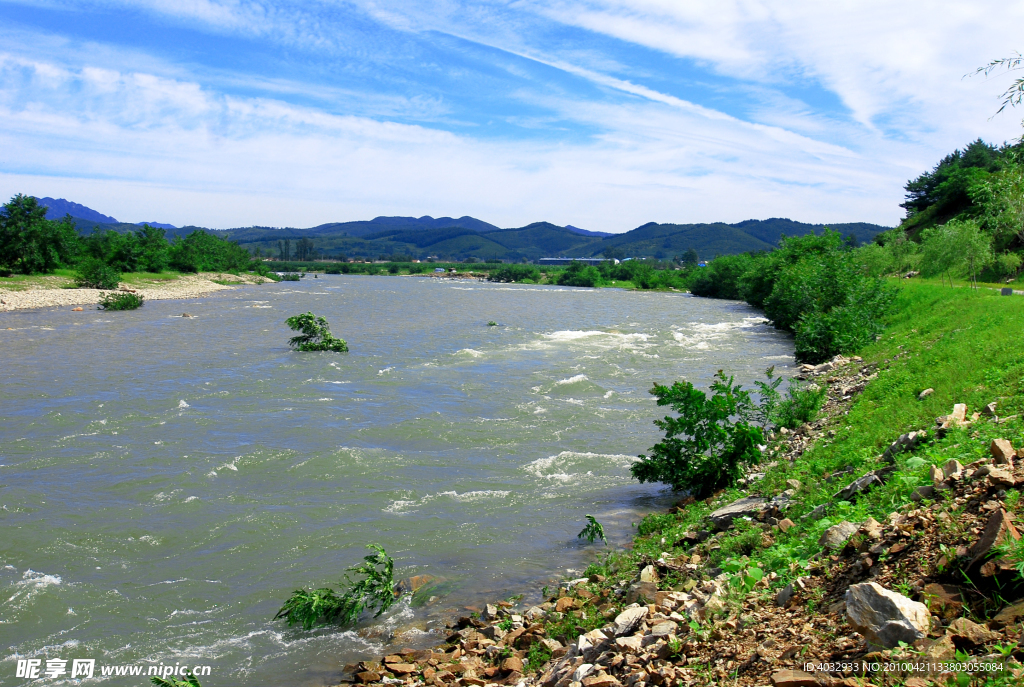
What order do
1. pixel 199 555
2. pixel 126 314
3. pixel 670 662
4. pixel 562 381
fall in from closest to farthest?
1. pixel 670 662
2. pixel 199 555
3. pixel 562 381
4. pixel 126 314

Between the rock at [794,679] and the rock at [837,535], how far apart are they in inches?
87.8

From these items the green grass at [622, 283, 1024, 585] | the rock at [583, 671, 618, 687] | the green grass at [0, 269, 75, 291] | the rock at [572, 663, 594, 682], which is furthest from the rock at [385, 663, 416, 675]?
the green grass at [0, 269, 75, 291]

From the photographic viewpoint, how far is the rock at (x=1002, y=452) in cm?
632

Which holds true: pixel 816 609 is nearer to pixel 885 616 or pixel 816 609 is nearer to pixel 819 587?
pixel 819 587

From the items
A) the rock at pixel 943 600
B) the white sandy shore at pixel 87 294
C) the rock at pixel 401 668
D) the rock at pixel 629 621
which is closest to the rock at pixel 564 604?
the rock at pixel 629 621

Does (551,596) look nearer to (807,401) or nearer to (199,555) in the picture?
(199,555)

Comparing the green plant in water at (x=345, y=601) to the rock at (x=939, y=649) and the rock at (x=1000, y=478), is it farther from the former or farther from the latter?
the rock at (x=1000, y=478)

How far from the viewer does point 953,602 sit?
4691mm

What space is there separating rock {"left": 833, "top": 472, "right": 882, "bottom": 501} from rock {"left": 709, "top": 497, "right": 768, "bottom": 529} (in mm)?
1402

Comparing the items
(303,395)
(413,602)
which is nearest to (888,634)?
(413,602)

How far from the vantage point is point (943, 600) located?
475 cm

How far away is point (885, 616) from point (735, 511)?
16.5 ft

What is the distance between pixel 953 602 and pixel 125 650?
878cm

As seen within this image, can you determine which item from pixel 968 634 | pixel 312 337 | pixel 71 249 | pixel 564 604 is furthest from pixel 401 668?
pixel 71 249
